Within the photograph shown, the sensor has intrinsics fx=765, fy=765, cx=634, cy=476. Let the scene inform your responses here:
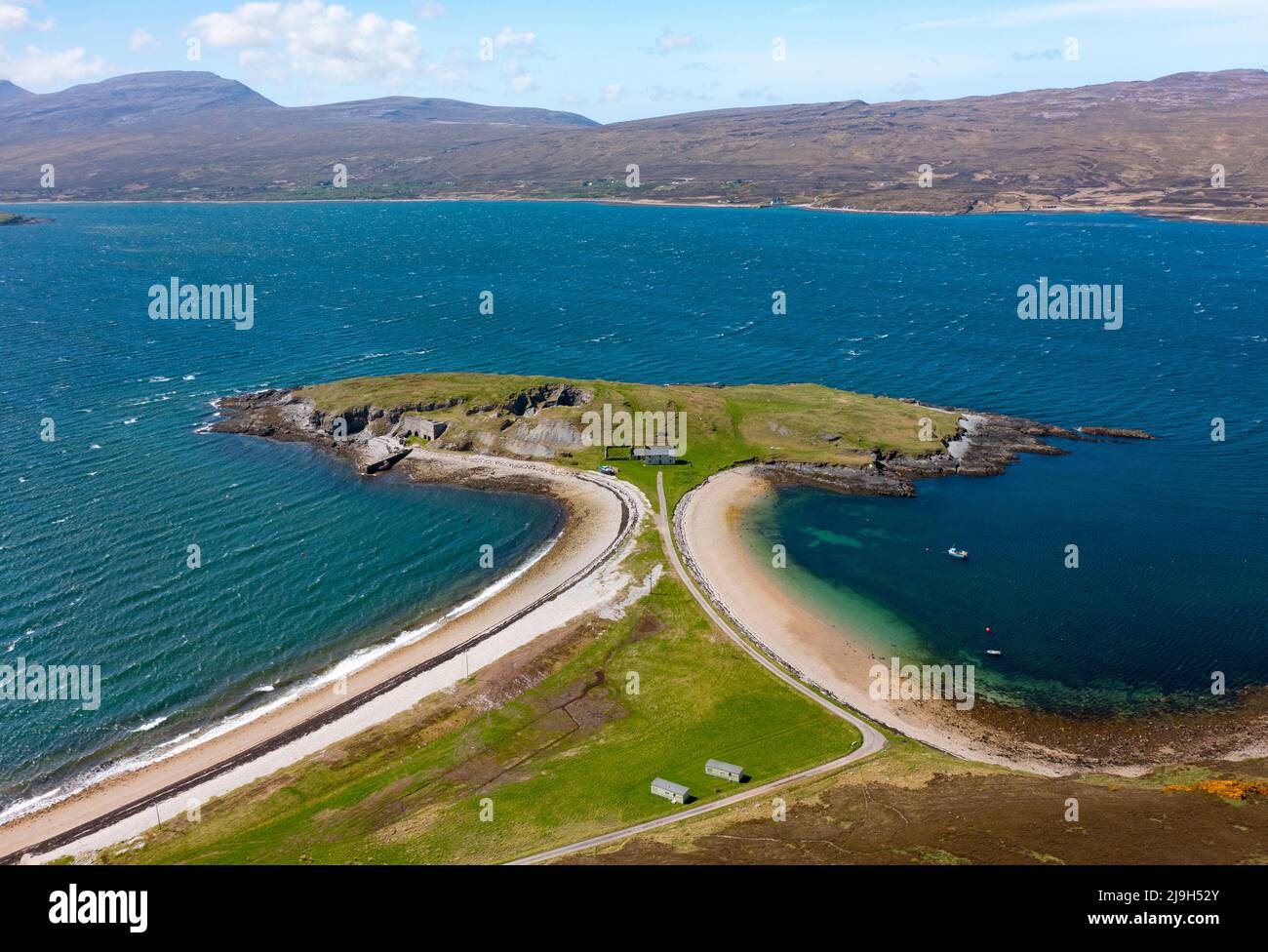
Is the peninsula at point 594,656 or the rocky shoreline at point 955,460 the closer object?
the peninsula at point 594,656

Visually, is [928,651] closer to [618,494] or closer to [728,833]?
[728,833]

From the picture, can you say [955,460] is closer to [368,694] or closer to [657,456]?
[657,456]

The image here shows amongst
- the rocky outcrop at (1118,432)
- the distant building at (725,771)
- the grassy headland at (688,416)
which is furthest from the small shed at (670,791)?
the rocky outcrop at (1118,432)

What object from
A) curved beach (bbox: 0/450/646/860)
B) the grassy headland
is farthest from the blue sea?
the grassy headland

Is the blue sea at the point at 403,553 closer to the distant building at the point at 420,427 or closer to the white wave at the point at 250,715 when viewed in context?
the white wave at the point at 250,715
